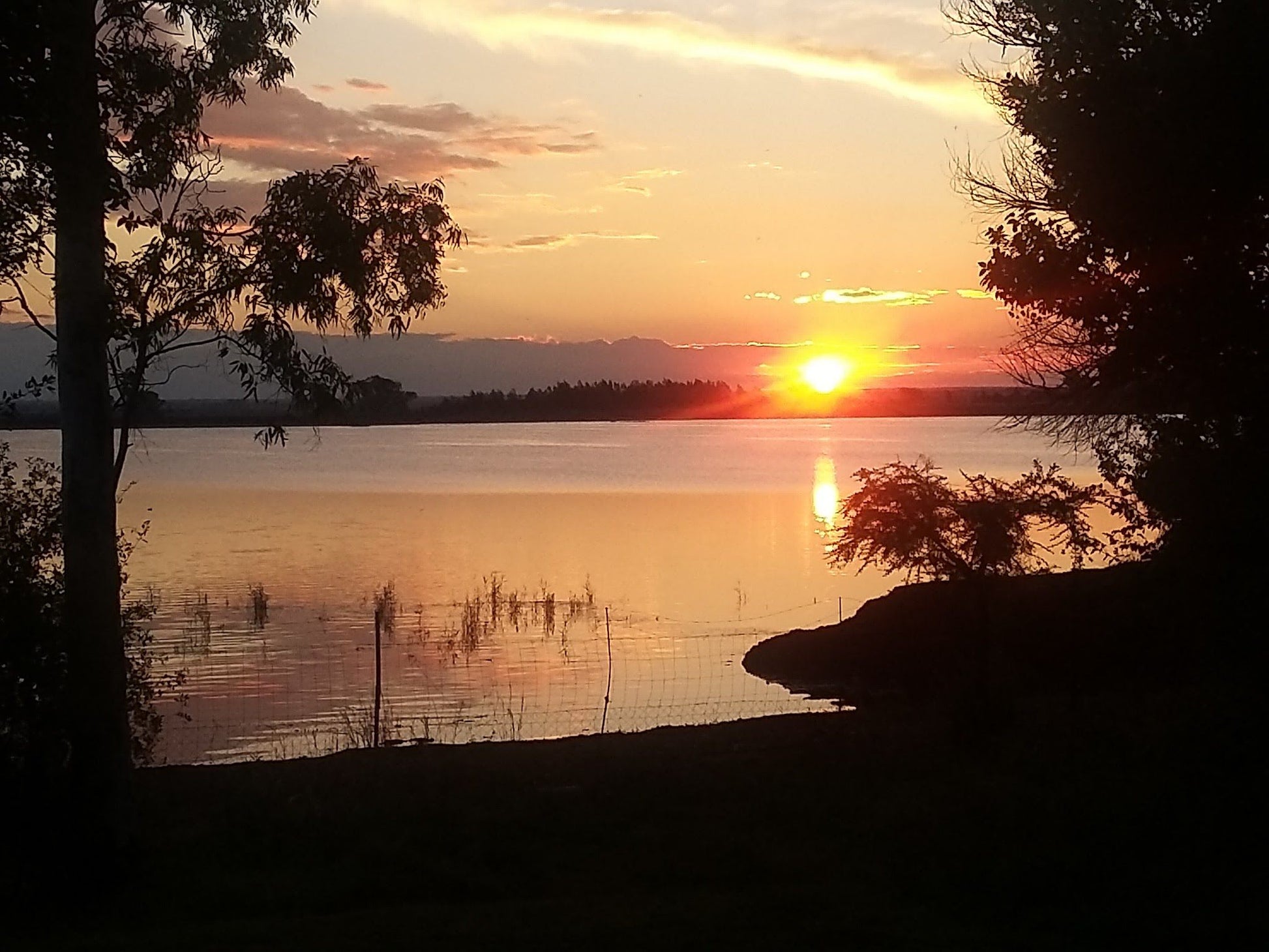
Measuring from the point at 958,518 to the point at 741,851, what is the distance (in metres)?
5.98

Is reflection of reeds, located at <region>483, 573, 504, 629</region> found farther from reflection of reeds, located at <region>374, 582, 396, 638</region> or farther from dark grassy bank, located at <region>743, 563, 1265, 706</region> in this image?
dark grassy bank, located at <region>743, 563, 1265, 706</region>

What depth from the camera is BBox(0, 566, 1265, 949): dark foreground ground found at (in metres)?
9.42

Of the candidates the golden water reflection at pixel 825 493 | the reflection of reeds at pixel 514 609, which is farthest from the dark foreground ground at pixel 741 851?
the golden water reflection at pixel 825 493

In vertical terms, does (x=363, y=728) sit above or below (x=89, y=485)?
below

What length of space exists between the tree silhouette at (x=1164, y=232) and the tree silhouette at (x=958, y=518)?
1.65m

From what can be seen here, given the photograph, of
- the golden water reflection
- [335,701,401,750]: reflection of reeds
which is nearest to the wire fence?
[335,701,401,750]: reflection of reeds

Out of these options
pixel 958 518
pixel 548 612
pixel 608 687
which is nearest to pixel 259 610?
pixel 548 612

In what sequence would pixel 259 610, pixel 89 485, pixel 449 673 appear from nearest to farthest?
1. pixel 89 485
2. pixel 449 673
3. pixel 259 610

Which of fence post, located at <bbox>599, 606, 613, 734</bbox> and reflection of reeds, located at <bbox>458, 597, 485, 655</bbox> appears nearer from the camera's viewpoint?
fence post, located at <bbox>599, 606, 613, 734</bbox>

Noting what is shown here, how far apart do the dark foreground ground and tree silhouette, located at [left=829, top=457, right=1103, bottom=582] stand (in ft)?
6.06

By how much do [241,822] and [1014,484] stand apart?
9.78 m

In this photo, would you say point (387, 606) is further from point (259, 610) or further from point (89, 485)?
→ point (89, 485)

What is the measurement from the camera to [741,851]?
11.8 meters

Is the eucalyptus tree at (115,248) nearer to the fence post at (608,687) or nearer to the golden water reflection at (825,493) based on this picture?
the fence post at (608,687)
